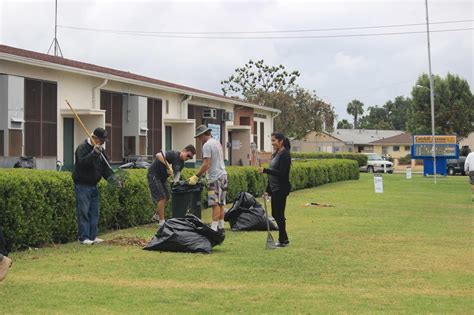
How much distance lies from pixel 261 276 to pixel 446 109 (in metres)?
60.2

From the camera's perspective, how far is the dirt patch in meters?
10.9

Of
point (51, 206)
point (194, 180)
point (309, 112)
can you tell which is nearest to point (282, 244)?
point (194, 180)

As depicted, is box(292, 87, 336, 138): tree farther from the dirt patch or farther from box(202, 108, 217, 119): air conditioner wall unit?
the dirt patch

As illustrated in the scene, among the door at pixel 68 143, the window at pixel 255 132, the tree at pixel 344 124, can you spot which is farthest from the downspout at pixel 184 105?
the tree at pixel 344 124

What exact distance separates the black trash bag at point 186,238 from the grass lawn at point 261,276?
0.62 ft

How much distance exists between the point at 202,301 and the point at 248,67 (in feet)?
194

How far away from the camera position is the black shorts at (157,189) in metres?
12.9

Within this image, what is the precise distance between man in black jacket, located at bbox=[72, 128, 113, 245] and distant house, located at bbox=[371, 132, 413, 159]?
7590 centimetres

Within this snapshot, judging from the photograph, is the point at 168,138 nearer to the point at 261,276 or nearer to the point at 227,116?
the point at 227,116

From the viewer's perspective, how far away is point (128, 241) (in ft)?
36.6

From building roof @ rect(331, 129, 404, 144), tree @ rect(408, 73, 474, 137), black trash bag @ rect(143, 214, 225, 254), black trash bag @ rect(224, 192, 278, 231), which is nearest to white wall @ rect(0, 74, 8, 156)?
black trash bag @ rect(224, 192, 278, 231)

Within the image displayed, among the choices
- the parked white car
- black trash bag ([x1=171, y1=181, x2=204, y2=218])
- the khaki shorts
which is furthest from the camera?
the parked white car

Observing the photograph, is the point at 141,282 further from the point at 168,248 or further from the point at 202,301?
the point at 168,248

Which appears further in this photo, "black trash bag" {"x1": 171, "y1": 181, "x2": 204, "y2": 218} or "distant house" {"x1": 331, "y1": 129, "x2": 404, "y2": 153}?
"distant house" {"x1": 331, "y1": 129, "x2": 404, "y2": 153}
